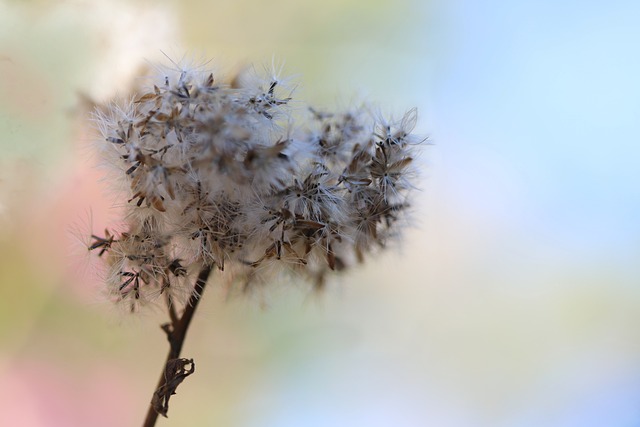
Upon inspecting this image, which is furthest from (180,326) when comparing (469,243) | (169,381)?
(469,243)

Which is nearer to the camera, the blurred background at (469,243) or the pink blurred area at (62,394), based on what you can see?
the pink blurred area at (62,394)

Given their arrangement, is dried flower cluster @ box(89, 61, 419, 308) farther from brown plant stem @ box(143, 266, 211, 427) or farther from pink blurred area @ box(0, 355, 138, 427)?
pink blurred area @ box(0, 355, 138, 427)

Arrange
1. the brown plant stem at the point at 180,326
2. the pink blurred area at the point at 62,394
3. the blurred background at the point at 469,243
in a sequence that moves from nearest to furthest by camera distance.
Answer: the brown plant stem at the point at 180,326, the pink blurred area at the point at 62,394, the blurred background at the point at 469,243

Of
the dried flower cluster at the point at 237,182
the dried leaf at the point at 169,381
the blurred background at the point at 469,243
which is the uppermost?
the blurred background at the point at 469,243

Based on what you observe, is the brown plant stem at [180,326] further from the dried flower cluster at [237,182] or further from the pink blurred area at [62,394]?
the pink blurred area at [62,394]

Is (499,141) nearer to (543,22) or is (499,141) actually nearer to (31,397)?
(543,22)

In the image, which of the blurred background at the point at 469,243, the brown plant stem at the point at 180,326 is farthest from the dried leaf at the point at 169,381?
the blurred background at the point at 469,243

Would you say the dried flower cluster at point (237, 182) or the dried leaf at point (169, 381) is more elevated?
the dried flower cluster at point (237, 182)
